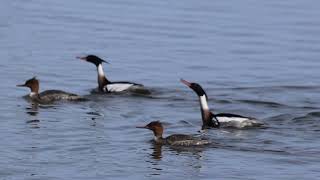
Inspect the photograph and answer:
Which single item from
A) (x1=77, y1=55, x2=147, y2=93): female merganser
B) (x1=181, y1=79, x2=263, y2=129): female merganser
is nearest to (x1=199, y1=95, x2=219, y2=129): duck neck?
(x1=181, y1=79, x2=263, y2=129): female merganser

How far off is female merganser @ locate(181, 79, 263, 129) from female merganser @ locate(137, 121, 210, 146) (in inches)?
69.9

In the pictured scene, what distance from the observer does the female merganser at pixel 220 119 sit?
22.1 meters

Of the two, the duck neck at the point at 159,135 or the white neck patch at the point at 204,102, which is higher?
the white neck patch at the point at 204,102

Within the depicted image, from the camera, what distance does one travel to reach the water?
738 inches

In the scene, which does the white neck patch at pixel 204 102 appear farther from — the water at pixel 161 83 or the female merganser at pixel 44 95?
the female merganser at pixel 44 95

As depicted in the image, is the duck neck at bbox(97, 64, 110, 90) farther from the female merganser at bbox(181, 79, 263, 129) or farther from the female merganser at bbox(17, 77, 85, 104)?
the female merganser at bbox(181, 79, 263, 129)

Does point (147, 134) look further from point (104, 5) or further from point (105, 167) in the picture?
point (104, 5)

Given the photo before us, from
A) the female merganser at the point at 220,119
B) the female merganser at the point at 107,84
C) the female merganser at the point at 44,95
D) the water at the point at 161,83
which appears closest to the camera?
the water at the point at 161,83

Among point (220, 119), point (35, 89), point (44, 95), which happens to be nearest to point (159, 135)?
point (220, 119)

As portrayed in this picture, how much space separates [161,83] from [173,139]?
6.52 meters

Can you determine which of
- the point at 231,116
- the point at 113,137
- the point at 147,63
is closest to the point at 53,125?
the point at 113,137

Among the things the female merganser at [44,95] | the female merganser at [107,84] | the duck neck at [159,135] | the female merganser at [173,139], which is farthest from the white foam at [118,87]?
the duck neck at [159,135]

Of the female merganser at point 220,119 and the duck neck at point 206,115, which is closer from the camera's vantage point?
the female merganser at point 220,119

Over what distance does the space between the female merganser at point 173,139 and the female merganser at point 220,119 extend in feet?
5.82
